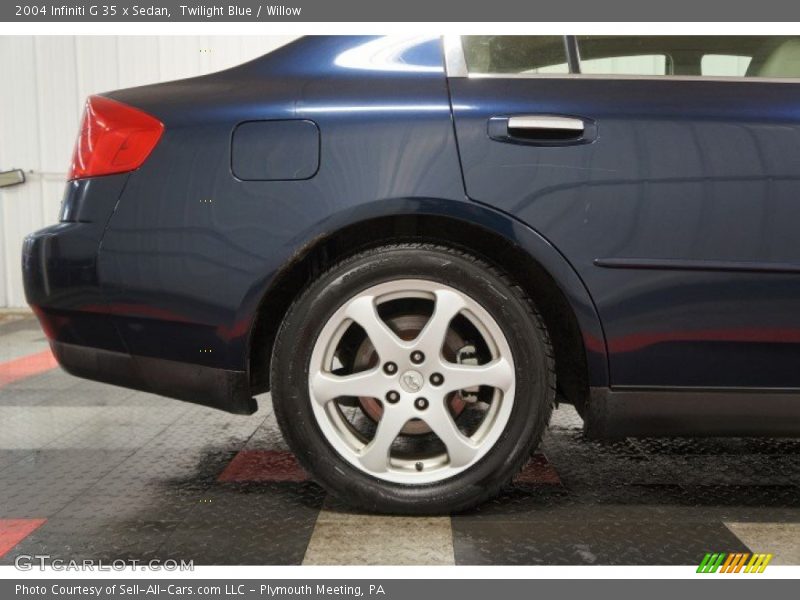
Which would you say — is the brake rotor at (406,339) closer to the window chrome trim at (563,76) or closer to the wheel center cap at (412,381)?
the wheel center cap at (412,381)

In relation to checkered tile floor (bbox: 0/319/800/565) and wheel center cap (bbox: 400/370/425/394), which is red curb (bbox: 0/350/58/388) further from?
wheel center cap (bbox: 400/370/425/394)

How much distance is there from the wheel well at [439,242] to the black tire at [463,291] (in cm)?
7

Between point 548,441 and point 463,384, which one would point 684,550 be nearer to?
point 463,384

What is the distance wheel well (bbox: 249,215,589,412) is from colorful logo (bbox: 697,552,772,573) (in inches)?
20.0

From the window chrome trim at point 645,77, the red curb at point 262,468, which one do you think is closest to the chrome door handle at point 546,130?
the window chrome trim at point 645,77

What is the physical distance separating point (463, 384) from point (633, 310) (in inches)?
18.7

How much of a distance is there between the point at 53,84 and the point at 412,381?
5.99 metres

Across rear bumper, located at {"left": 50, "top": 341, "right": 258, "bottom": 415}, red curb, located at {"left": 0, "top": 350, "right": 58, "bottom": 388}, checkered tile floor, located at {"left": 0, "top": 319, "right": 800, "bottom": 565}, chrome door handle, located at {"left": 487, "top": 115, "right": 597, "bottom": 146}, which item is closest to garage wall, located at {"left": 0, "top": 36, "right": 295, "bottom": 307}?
red curb, located at {"left": 0, "top": 350, "right": 58, "bottom": 388}

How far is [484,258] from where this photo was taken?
2.32 metres

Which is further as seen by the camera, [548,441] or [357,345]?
[548,441]

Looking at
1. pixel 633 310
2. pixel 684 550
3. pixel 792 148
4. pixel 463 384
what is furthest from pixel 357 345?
pixel 792 148

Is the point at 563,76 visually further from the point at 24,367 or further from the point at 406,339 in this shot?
the point at 24,367

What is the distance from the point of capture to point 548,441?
3.20m

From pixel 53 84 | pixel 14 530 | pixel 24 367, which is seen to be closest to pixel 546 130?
pixel 14 530
